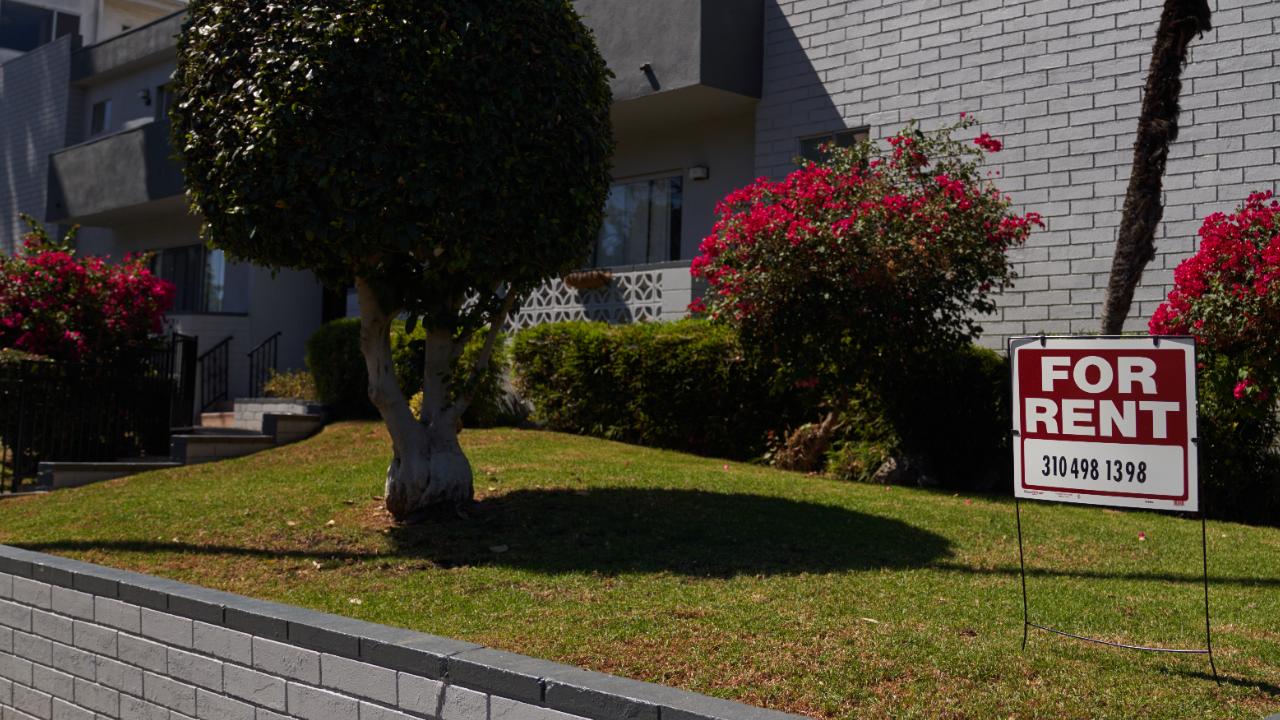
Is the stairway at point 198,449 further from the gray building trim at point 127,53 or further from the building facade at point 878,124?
the gray building trim at point 127,53

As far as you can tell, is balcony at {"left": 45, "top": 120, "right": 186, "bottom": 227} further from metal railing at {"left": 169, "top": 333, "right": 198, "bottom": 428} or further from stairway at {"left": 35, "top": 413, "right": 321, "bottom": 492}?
stairway at {"left": 35, "top": 413, "right": 321, "bottom": 492}

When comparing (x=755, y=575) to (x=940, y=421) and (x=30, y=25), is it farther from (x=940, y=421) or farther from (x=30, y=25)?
(x=30, y=25)

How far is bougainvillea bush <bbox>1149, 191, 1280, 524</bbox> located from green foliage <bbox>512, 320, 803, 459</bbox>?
4.09 meters

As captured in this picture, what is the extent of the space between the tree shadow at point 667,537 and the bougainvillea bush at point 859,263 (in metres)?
2.52

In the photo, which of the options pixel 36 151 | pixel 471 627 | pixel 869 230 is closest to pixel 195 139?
pixel 471 627

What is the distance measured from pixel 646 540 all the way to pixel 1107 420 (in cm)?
304

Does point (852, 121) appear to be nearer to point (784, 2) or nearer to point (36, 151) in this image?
point (784, 2)

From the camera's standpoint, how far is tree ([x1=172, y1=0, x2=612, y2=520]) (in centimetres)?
590

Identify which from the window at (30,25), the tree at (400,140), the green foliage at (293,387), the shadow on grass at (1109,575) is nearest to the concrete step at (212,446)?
the green foliage at (293,387)

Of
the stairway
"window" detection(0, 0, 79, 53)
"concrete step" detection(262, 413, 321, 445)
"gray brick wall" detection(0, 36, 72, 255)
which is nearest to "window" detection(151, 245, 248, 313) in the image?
"gray brick wall" detection(0, 36, 72, 255)

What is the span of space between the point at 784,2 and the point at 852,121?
79.8 inches

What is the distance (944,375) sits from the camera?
1021cm

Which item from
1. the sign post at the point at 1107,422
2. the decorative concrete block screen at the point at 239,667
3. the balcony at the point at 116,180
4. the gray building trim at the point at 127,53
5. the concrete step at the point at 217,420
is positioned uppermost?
the gray building trim at the point at 127,53

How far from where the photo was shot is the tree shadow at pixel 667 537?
5.76 meters
